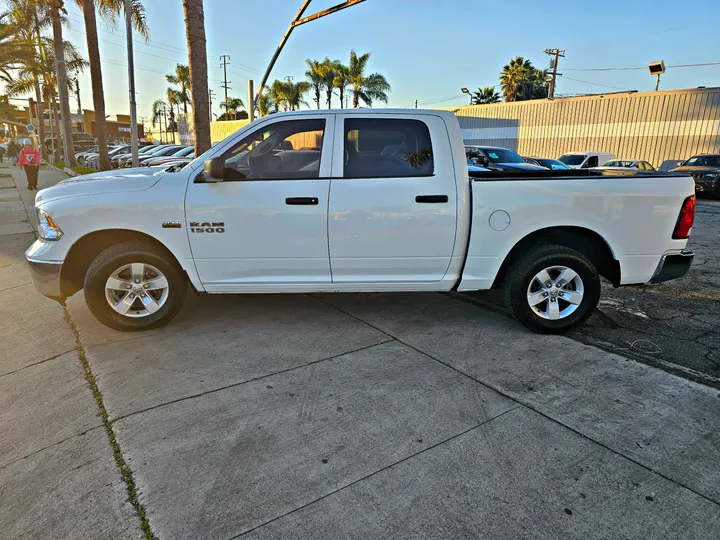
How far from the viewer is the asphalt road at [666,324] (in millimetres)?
3975

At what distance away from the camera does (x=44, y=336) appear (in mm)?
4445

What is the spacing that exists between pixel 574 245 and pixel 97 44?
21644 mm

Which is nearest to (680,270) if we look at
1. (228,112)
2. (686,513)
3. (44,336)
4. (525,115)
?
(686,513)

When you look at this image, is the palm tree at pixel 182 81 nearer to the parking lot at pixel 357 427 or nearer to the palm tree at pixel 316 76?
the palm tree at pixel 316 76

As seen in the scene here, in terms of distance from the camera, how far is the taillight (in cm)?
418

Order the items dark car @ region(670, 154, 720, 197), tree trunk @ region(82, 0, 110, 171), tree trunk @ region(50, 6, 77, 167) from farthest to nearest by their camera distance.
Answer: tree trunk @ region(50, 6, 77, 167)
tree trunk @ region(82, 0, 110, 171)
dark car @ region(670, 154, 720, 197)

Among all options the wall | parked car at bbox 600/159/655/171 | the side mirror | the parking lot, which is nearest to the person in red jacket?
the parking lot

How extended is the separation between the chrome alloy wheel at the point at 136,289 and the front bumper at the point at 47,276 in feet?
1.40

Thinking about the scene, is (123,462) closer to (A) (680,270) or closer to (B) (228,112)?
(A) (680,270)

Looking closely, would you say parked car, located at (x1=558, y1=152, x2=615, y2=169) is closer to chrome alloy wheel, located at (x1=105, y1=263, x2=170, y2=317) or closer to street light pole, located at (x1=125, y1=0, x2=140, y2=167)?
street light pole, located at (x1=125, y1=0, x2=140, y2=167)

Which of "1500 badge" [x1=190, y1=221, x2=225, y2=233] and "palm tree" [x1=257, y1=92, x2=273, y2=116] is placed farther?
"palm tree" [x1=257, y1=92, x2=273, y2=116]

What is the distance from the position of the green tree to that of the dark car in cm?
3719

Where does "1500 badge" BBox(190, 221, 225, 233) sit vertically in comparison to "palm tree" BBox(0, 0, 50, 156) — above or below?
below

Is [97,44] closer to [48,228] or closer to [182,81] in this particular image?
[48,228]
